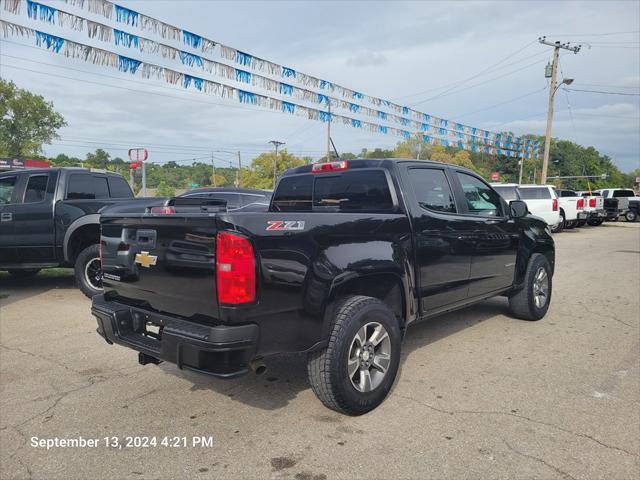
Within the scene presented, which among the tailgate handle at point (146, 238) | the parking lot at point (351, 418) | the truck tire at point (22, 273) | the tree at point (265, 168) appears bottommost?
the truck tire at point (22, 273)

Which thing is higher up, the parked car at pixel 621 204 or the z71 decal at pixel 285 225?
the parked car at pixel 621 204

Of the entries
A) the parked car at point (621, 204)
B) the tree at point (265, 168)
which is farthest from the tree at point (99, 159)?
the parked car at point (621, 204)

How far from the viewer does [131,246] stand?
322 centimetres

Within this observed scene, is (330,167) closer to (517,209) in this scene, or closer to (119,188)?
(517,209)

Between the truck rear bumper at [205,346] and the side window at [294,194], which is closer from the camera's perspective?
the truck rear bumper at [205,346]

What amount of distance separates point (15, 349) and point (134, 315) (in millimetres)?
2393

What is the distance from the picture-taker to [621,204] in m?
28.0

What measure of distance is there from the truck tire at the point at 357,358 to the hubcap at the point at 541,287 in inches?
113

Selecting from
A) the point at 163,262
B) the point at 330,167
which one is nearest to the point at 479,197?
the point at 330,167

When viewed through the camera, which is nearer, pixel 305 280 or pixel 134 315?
pixel 305 280

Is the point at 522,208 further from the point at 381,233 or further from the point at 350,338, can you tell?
the point at 350,338

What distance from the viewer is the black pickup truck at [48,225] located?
22.2 feet

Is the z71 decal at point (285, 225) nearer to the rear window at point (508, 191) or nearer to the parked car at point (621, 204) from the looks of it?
the rear window at point (508, 191)

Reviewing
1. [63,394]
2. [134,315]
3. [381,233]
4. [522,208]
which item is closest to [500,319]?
[522,208]
